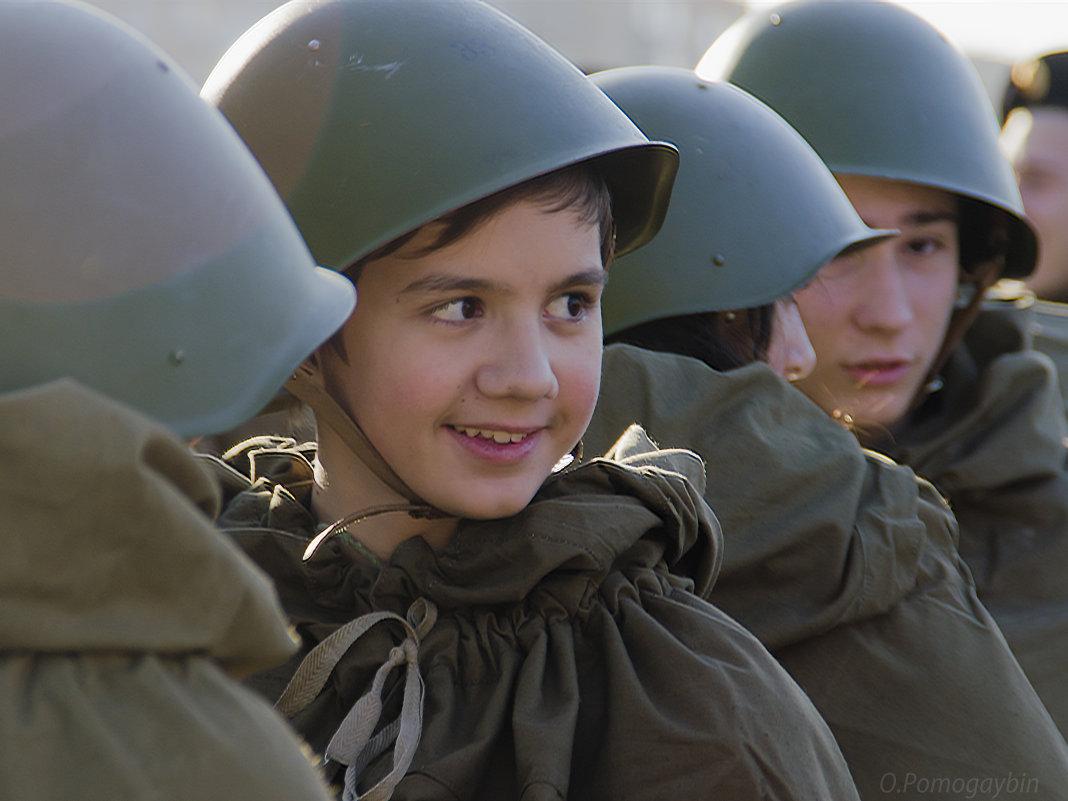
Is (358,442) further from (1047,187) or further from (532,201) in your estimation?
(1047,187)

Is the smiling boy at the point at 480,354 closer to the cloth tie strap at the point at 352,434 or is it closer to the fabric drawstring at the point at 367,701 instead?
the cloth tie strap at the point at 352,434

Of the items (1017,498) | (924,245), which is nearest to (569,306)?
(1017,498)

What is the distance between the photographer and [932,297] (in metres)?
2.95

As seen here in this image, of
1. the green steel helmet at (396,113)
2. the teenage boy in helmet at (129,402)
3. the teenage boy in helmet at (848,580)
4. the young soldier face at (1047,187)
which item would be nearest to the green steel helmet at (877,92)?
the teenage boy in helmet at (848,580)

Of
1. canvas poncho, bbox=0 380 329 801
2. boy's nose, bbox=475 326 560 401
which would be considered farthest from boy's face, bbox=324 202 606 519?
canvas poncho, bbox=0 380 329 801

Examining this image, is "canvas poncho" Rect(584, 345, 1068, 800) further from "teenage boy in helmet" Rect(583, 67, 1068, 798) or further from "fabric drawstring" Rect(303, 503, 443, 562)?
"fabric drawstring" Rect(303, 503, 443, 562)

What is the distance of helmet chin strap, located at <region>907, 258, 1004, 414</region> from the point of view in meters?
3.01

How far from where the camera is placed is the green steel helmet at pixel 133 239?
107 centimetres

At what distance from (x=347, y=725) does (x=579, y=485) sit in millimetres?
436

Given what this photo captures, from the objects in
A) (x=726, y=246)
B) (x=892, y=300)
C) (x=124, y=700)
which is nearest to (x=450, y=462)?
(x=124, y=700)

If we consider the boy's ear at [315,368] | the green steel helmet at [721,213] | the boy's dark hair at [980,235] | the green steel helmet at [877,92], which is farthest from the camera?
the boy's dark hair at [980,235]

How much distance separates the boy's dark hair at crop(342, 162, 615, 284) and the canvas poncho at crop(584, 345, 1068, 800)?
41cm

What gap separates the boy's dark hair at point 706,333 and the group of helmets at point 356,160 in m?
0.06

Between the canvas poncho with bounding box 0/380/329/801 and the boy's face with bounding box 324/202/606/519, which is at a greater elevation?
the canvas poncho with bounding box 0/380/329/801
